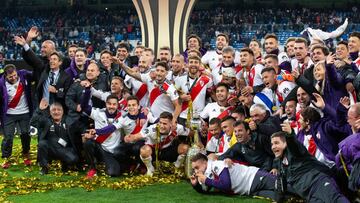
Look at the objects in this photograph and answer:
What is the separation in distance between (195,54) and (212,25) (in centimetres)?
2229

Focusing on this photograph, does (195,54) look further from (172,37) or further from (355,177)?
(172,37)

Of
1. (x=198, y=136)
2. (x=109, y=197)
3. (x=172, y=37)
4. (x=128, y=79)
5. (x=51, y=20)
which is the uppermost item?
(x=51, y=20)

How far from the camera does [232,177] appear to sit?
25.9 feet

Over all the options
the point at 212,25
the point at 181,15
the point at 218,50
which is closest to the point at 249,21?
the point at 212,25

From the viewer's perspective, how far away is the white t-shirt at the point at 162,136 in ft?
30.4

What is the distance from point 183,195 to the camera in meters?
8.12

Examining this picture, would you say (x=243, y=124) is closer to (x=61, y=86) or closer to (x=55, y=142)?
(x=55, y=142)

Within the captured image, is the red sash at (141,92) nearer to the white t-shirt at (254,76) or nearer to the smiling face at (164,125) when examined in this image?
the smiling face at (164,125)

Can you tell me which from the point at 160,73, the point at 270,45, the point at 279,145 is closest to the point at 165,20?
the point at 270,45

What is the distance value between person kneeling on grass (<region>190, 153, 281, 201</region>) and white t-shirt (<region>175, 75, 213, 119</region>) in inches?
66.2

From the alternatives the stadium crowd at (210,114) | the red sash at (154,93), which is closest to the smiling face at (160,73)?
the stadium crowd at (210,114)

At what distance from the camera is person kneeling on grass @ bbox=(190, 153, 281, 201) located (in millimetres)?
7820

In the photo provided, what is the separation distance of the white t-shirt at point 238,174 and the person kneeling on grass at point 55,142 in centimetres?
270

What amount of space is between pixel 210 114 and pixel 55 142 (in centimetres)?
234
